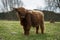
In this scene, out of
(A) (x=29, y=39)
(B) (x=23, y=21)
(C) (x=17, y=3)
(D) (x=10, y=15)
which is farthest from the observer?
(C) (x=17, y=3)

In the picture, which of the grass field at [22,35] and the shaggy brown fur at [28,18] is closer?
the grass field at [22,35]

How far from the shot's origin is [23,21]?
12844mm

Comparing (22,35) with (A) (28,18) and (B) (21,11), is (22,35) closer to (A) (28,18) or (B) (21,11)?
(A) (28,18)

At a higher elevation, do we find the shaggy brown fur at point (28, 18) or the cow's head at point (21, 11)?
the cow's head at point (21, 11)


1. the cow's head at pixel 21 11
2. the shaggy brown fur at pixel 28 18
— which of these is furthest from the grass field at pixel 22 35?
the cow's head at pixel 21 11

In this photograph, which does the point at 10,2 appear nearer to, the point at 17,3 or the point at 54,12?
the point at 17,3

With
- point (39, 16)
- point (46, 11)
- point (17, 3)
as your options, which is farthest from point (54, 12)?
point (39, 16)

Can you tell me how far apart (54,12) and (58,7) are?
89.1 inches

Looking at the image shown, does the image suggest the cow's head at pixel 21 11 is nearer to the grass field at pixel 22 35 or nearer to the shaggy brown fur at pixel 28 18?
the shaggy brown fur at pixel 28 18

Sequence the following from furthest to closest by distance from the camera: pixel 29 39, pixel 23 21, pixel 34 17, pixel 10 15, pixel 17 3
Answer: pixel 17 3
pixel 10 15
pixel 34 17
pixel 23 21
pixel 29 39

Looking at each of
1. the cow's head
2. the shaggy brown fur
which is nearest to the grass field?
the shaggy brown fur

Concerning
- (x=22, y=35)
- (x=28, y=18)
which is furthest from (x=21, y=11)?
(x=22, y=35)

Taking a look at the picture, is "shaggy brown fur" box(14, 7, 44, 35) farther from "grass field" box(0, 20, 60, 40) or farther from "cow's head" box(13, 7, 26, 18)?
"grass field" box(0, 20, 60, 40)

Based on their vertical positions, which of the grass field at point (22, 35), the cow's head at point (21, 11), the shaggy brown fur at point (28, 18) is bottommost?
the grass field at point (22, 35)
